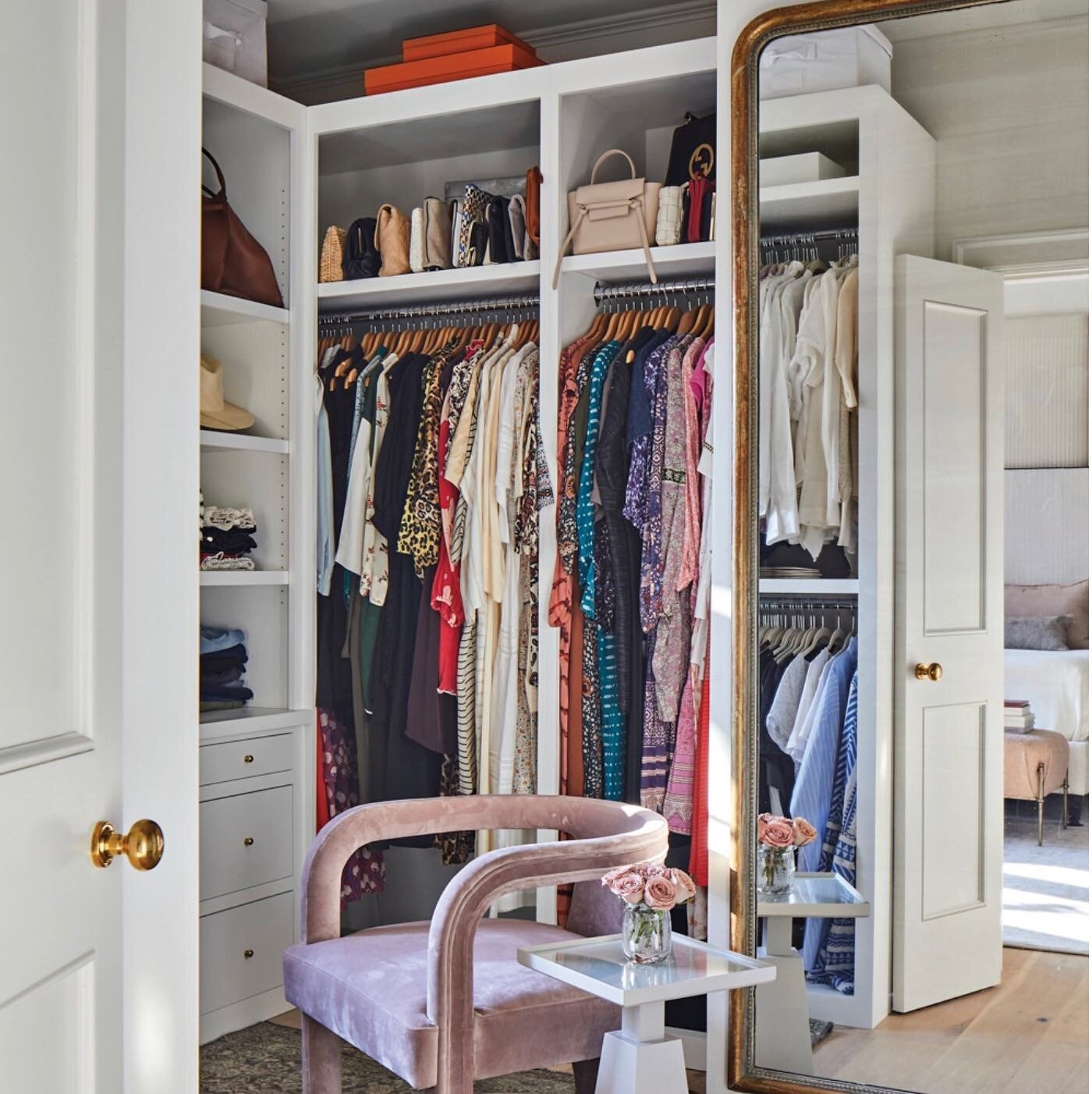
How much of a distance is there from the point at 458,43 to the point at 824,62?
1072 millimetres

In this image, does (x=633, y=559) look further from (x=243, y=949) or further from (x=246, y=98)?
(x=246, y=98)

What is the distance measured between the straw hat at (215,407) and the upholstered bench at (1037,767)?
1998 millimetres

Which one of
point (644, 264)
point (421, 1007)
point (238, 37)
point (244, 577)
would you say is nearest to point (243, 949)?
point (244, 577)

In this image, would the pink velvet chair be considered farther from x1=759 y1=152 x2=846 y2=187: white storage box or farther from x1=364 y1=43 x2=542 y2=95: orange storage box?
x1=364 y1=43 x2=542 y2=95: orange storage box

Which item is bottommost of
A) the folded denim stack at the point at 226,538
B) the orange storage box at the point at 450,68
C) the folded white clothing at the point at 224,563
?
the folded white clothing at the point at 224,563

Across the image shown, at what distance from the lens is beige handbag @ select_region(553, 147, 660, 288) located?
10.2 feet

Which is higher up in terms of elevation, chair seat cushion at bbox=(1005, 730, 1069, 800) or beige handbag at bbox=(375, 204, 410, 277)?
beige handbag at bbox=(375, 204, 410, 277)

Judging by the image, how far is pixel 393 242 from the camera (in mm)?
3471

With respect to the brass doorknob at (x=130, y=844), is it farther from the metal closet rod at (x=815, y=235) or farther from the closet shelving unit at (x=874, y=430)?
the metal closet rod at (x=815, y=235)

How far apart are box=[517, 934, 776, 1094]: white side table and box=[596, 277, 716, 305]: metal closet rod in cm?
160

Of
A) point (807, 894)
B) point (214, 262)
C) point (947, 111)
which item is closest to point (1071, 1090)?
point (807, 894)

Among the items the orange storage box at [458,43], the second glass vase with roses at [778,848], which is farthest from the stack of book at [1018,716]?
A: the orange storage box at [458,43]

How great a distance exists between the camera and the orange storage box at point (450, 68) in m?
3.27

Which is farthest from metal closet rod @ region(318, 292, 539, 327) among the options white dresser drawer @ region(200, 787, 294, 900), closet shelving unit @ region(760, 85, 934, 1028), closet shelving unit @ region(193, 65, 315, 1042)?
white dresser drawer @ region(200, 787, 294, 900)
